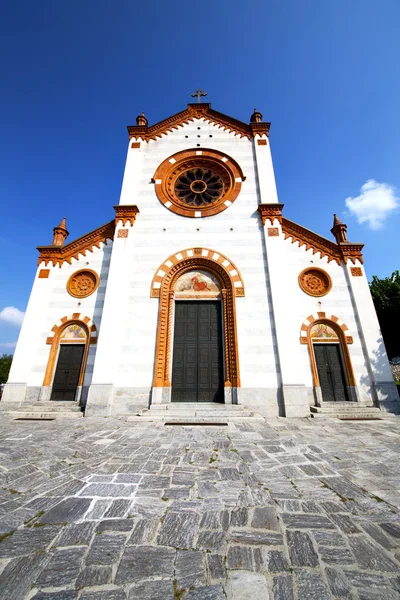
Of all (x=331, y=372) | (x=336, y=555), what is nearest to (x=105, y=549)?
(x=336, y=555)

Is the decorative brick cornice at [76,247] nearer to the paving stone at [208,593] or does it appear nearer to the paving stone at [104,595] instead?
the paving stone at [104,595]

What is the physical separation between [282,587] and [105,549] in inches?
60.0

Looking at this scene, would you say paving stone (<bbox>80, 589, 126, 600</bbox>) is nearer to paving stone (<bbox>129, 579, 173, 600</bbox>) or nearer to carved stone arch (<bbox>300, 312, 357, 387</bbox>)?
paving stone (<bbox>129, 579, 173, 600</bbox>)

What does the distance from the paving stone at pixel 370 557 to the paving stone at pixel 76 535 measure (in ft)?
8.03

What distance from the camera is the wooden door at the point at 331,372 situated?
9.86m

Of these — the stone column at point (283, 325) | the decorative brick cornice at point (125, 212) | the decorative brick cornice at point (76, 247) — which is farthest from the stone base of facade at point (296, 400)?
the decorative brick cornice at point (76, 247)

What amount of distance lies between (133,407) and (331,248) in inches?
444

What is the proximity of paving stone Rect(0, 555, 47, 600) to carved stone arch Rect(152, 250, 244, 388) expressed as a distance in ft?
24.4

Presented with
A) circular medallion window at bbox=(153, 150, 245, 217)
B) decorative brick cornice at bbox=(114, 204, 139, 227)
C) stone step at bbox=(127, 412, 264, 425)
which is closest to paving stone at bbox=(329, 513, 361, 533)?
stone step at bbox=(127, 412, 264, 425)

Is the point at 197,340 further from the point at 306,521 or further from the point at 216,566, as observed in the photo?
the point at 216,566

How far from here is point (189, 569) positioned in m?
1.98

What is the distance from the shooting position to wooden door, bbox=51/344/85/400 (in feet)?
33.7

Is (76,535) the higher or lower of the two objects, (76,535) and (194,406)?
the lower

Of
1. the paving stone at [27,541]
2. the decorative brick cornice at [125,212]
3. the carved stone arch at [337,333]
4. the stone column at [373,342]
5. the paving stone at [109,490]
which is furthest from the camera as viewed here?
the decorative brick cornice at [125,212]
